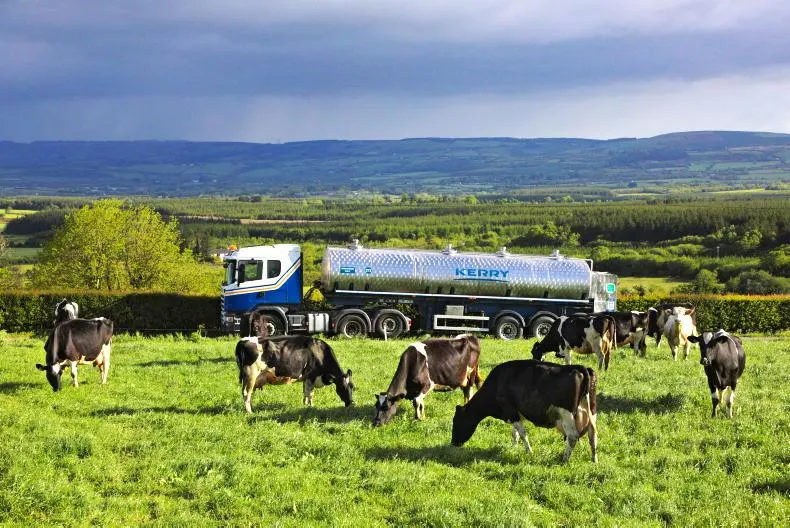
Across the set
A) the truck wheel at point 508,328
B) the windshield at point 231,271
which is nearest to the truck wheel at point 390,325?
the truck wheel at point 508,328

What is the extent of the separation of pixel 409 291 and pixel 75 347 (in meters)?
16.1

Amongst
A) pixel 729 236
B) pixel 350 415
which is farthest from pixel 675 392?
pixel 729 236

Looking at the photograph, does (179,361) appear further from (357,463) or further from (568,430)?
(568,430)

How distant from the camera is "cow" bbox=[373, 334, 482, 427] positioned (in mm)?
15109

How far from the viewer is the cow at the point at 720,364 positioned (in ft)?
52.0

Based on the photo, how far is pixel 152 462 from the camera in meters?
12.1

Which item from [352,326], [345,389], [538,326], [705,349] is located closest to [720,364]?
[705,349]

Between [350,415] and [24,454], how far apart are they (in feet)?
19.7

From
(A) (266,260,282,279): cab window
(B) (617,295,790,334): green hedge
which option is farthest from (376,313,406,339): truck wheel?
(B) (617,295,790,334): green hedge

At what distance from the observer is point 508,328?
3281 centimetres

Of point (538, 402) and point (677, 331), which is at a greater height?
point (538, 402)

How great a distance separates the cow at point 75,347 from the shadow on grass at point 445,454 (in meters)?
8.45

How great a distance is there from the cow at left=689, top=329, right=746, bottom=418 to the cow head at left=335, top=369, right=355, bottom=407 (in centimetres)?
706

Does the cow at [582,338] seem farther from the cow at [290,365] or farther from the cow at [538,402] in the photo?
the cow at [538,402]
